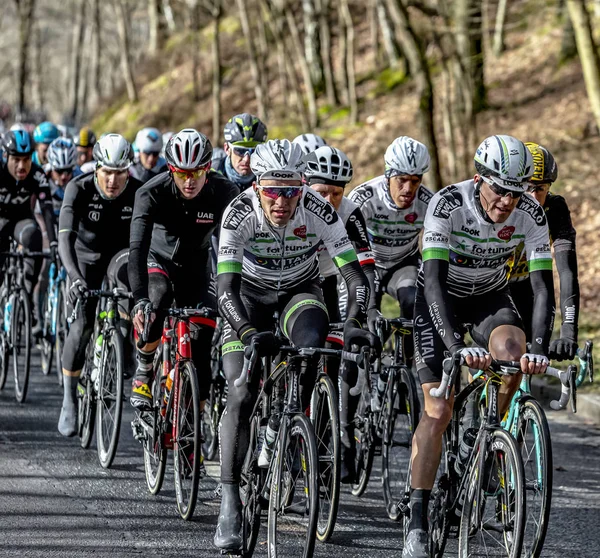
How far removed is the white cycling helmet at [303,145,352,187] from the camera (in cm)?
716

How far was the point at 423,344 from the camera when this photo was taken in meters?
5.70

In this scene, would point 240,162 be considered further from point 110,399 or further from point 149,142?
point 149,142

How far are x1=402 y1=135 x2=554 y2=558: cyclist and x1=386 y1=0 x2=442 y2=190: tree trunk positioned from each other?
7.78 metres

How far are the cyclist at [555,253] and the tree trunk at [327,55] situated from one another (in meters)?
20.4

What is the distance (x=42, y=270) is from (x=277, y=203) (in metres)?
5.95

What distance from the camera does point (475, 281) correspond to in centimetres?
593

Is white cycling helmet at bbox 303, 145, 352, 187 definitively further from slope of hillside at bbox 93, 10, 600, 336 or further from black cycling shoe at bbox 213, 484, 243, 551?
slope of hillside at bbox 93, 10, 600, 336

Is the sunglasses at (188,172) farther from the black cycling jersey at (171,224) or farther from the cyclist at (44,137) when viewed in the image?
the cyclist at (44,137)

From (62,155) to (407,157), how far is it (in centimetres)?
452

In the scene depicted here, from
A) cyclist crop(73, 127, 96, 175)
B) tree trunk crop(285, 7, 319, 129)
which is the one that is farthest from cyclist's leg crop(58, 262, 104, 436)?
tree trunk crop(285, 7, 319, 129)

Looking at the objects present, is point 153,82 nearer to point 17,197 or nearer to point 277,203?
point 17,197

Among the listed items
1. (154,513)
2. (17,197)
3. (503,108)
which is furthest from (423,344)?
(503,108)

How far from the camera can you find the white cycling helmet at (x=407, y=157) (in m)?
7.32

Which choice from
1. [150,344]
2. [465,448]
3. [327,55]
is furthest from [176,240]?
[327,55]
